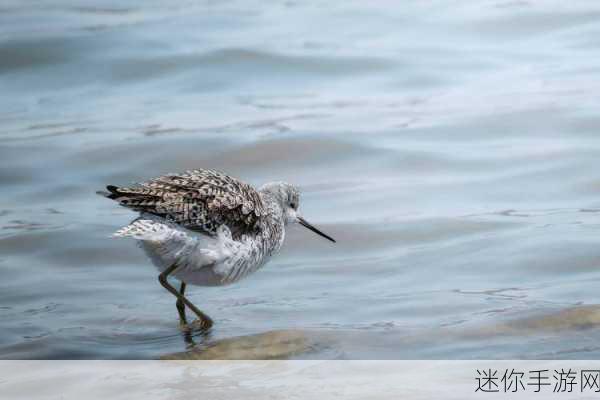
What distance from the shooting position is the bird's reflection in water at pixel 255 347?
6.93 metres

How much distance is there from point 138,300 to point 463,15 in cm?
885

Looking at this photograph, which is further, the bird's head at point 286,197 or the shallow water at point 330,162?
the bird's head at point 286,197

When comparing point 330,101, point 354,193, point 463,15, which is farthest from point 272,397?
point 463,15

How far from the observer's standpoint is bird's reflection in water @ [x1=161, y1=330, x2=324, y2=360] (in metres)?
6.93

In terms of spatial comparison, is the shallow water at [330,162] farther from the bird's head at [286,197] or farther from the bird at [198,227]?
the bird's head at [286,197]

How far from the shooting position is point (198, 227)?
7074 mm

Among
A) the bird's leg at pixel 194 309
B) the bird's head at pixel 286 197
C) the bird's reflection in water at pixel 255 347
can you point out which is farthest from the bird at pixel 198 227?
the bird's head at pixel 286 197

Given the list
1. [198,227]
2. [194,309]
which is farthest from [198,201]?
[194,309]

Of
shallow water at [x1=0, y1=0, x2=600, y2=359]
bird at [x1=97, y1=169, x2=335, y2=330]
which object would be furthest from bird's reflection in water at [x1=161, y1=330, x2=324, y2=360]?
bird at [x1=97, y1=169, x2=335, y2=330]

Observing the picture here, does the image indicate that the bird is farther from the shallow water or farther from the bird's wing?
the shallow water

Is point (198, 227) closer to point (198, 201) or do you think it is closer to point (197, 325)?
point (198, 201)

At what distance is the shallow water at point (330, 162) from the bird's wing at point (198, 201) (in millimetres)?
→ 672

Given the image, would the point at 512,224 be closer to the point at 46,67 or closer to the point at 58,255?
the point at 58,255

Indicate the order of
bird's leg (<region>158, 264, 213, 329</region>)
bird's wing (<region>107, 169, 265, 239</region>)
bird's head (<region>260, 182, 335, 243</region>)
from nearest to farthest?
bird's wing (<region>107, 169, 265, 239</region>) < bird's leg (<region>158, 264, 213, 329</region>) < bird's head (<region>260, 182, 335, 243</region>)
